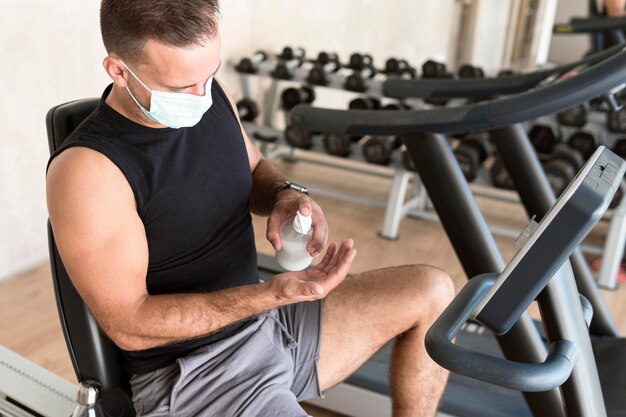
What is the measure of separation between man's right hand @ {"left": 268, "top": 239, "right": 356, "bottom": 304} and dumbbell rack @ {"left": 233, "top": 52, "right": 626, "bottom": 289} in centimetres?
198

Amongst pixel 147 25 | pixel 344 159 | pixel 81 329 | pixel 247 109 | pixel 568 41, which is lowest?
pixel 568 41

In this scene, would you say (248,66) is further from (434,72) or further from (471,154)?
(471,154)

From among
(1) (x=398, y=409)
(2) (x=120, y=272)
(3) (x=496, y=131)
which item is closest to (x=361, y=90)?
(3) (x=496, y=131)

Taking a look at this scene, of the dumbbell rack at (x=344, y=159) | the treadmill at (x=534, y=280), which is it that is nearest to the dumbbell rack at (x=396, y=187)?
the dumbbell rack at (x=344, y=159)

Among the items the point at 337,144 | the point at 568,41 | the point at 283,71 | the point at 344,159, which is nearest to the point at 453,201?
the point at 337,144

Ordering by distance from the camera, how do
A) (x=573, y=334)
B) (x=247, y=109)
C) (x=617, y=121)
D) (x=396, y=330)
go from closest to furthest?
(x=573, y=334)
(x=396, y=330)
(x=617, y=121)
(x=247, y=109)

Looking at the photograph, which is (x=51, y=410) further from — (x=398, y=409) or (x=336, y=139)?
(x=336, y=139)

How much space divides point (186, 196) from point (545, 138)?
8.10 ft

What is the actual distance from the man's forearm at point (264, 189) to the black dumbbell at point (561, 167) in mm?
1643

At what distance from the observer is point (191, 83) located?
3.79 ft

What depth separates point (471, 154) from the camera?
3.03 m

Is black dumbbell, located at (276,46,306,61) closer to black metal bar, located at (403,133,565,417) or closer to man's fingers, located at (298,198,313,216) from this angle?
black metal bar, located at (403,133,565,417)

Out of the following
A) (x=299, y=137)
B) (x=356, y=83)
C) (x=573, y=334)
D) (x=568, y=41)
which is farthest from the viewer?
(x=568, y=41)

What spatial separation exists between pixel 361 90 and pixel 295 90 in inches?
15.5
